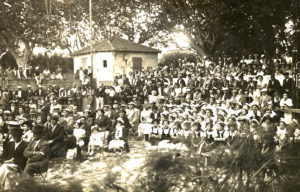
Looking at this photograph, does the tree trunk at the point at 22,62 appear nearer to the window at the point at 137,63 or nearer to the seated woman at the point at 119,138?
the seated woman at the point at 119,138

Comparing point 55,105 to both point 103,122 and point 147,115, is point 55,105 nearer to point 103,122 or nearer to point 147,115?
point 103,122

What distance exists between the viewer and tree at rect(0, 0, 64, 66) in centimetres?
514

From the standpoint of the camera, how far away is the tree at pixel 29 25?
514 cm

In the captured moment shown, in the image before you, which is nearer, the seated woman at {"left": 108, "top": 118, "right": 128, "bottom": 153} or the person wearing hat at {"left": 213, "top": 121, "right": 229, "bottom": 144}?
the person wearing hat at {"left": 213, "top": 121, "right": 229, "bottom": 144}

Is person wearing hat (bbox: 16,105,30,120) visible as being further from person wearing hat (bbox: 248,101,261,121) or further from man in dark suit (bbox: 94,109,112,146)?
person wearing hat (bbox: 248,101,261,121)

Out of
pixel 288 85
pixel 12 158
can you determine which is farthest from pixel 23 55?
pixel 288 85

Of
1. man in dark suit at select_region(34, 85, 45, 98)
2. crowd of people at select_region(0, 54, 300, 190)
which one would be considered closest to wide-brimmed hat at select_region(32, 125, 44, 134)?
crowd of people at select_region(0, 54, 300, 190)

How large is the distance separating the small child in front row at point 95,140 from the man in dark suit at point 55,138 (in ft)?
1.59

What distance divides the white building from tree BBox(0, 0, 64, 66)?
550 millimetres

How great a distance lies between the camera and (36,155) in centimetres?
437

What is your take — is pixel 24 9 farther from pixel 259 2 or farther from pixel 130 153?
pixel 259 2

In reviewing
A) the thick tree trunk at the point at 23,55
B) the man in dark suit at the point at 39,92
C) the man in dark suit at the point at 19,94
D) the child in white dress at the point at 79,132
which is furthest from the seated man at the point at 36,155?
the thick tree trunk at the point at 23,55

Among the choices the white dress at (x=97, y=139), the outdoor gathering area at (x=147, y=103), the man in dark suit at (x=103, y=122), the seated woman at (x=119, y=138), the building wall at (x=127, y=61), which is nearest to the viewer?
the outdoor gathering area at (x=147, y=103)

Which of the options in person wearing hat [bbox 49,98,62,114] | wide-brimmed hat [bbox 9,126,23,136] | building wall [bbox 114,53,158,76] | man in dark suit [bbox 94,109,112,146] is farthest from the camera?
building wall [bbox 114,53,158,76]
